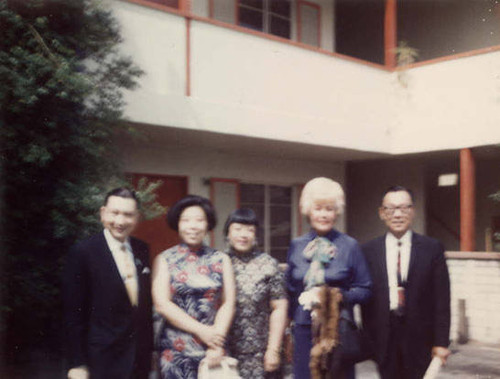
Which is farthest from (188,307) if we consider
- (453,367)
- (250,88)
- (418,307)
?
(250,88)

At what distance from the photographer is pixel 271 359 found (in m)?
Answer: 3.96

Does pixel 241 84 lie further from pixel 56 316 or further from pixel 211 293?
pixel 211 293

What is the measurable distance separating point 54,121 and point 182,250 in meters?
2.66

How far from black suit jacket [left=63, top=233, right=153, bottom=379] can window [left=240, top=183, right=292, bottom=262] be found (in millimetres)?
7421

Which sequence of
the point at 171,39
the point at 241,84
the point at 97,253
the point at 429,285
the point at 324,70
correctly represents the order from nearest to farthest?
the point at 97,253
the point at 429,285
the point at 171,39
the point at 241,84
the point at 324,70

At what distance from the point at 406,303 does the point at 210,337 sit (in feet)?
4.07

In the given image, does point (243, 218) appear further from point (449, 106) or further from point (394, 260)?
point (449, 106)

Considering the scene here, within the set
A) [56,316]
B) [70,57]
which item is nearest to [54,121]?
[70,57]

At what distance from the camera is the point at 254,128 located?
9.27 m

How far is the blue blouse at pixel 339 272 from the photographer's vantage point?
383cm

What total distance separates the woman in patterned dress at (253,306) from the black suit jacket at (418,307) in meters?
0.57

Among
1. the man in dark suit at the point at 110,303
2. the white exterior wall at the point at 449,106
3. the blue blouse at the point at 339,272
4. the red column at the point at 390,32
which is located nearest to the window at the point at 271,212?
the white exterior wall at the point at 449,106

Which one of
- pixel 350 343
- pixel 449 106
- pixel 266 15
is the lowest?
pixel 350 343

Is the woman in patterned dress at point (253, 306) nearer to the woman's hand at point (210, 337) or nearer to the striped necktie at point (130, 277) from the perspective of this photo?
the woman's hand at point (210, 337)
